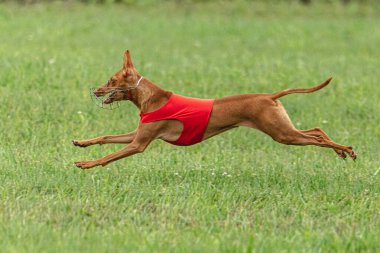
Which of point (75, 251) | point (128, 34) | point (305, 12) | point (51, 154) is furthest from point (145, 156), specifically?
point (305, 12)

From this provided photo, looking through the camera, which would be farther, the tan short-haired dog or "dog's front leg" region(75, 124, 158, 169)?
the tan short-haired dog

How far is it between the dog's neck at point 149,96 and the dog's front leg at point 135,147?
0.19 meters

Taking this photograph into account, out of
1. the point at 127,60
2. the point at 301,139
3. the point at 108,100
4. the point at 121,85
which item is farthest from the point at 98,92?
the point at 301,139

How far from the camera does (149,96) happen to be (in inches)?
324

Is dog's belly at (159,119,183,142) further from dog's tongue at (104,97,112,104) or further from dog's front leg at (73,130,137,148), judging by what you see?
dog's tongue at (104,97,112,104)

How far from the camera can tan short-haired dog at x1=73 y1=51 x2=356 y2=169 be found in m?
8.14

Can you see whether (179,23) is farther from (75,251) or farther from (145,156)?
(75,251)

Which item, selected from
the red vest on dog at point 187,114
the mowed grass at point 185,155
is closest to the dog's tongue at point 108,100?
the red vest on dog at point 187,114

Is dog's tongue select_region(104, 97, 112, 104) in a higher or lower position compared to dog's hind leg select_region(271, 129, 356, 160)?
higher

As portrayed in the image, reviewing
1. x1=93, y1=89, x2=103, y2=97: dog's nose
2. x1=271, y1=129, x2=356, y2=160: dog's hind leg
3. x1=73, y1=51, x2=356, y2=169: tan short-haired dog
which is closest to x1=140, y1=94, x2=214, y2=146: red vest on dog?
x1=73, y1=51, x2=356, y2=169: tan short-haired dog

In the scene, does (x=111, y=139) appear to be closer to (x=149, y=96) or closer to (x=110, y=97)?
(x=110, y=97)

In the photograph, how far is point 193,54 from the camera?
16703 millimetres

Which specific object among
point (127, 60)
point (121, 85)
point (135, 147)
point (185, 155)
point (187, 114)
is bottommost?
point (185, 155)

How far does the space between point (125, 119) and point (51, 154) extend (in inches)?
83.2
